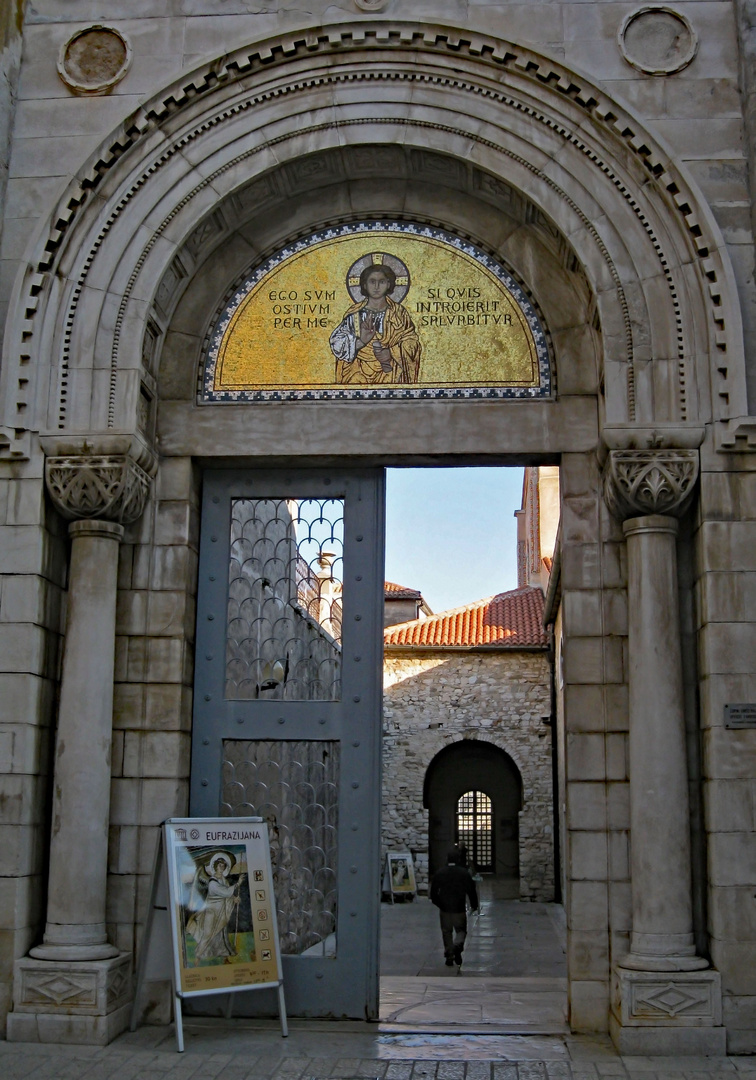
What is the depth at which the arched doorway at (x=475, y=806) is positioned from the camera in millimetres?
26641

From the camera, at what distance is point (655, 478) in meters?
7.67

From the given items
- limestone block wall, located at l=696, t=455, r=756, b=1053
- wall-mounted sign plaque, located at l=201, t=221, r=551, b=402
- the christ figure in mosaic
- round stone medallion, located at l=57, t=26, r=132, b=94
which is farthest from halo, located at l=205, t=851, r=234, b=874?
round stone medallion, located at l=57, t=26, r=132, b=94

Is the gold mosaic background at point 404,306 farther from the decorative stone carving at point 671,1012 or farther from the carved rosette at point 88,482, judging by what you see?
the decorative stone carving at point 671,1012

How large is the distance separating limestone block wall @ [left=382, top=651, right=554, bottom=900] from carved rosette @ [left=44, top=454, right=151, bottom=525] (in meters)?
18.0

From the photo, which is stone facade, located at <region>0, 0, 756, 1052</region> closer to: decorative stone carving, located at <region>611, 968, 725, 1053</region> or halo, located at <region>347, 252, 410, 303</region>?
decorative stone carving, located at <region>611, 968, 725, 1053</region>

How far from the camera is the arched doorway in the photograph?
2664 centimetres

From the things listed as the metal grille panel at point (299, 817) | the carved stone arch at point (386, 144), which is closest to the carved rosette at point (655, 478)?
the carved stone arch at point (386, 144)

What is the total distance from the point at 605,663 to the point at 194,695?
9.70ft

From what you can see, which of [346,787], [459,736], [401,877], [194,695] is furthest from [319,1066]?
[459,736]

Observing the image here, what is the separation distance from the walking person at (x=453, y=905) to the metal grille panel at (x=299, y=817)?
5.90 m

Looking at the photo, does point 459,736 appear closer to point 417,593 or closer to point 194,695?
point 417,593

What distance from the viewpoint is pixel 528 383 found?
8.71 m

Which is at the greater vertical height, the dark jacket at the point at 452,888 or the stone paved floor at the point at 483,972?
the dark jacket at the point at 452,888

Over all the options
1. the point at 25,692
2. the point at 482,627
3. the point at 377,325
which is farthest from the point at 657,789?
the point at 482,627
